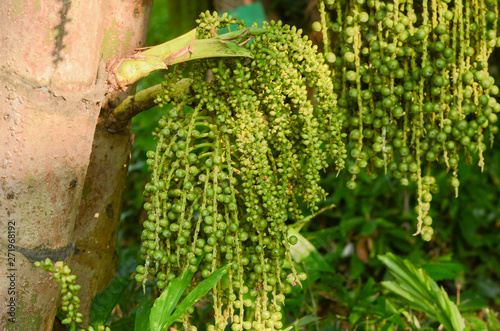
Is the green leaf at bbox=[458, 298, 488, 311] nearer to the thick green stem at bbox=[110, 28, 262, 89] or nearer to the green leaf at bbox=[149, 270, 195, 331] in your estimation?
the green leaf at bbox=[149, 270, 195, 331]

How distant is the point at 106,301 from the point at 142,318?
11 centimetres

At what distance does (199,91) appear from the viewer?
0.91m

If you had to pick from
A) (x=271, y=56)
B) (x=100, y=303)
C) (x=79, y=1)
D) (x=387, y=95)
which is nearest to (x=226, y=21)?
(x=271, y=56)

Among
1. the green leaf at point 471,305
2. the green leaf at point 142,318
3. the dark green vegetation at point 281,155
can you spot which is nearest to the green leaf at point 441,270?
the green leaf at point 471,305

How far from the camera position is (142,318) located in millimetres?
1054

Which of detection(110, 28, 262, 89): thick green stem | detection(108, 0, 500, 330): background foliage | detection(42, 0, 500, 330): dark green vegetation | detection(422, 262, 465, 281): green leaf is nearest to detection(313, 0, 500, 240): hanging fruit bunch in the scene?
detection(42, 0, 500, 330): dark green vegetation

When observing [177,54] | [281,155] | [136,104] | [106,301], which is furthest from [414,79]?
[106,301]

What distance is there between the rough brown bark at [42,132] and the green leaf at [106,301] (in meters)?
0.15

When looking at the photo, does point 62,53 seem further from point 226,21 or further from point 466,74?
point 466,74

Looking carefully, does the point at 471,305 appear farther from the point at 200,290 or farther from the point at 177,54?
the point at 177,54

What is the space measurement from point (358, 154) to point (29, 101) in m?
0.66

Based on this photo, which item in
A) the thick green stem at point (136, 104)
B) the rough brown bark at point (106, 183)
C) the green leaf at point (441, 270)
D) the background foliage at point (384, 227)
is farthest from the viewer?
the background foliage at point (384, 227)

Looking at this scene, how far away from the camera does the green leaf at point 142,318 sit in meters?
→ 1.04

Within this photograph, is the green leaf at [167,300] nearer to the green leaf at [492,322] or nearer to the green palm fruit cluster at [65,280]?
the green palm fruit cluster at [65,280]
